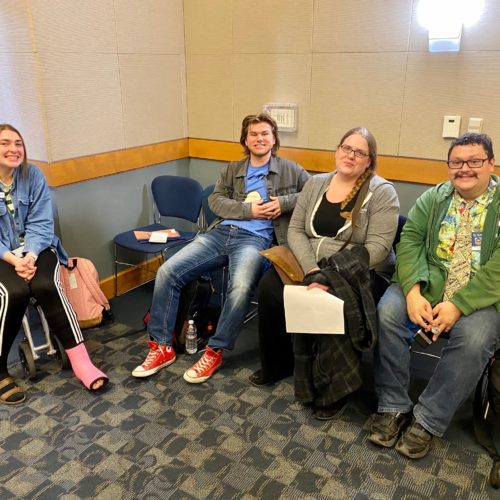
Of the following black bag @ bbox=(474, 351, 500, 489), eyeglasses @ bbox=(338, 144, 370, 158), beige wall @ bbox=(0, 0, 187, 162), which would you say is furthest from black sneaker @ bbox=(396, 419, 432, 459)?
beige wall @ bbox=(0, 0, 187, 162)

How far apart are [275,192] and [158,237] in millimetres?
842

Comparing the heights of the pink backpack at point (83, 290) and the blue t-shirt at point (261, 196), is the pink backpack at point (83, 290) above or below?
below

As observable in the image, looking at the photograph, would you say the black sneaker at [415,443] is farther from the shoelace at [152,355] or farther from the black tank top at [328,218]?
the shoelace at [152,355]

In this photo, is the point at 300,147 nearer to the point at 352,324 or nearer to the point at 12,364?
the point at 352,324

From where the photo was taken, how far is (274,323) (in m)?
2.40

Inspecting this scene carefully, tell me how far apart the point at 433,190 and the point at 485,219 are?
10.7 inches

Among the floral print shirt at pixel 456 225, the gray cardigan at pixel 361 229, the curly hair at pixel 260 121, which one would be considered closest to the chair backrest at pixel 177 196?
the curly hair at pixel 260 121

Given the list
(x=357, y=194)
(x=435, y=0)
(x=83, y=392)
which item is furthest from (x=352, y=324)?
(x=435, y=0)

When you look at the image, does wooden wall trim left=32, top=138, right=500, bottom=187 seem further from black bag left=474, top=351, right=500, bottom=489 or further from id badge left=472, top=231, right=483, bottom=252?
black bag left=474, top=351, right=500, bottom=489

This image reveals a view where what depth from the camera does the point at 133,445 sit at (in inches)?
82.4

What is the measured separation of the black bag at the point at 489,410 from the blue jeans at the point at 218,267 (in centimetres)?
114

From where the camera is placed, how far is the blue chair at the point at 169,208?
3.08 m

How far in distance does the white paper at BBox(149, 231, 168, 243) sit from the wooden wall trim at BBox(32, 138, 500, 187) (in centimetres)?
52

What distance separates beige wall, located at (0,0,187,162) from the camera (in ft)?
8.84
